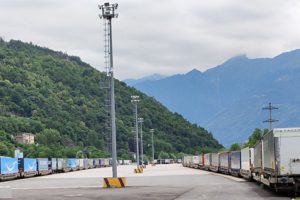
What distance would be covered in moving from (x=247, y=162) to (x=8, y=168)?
30.3 meters

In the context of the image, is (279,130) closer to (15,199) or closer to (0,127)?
(15,199)

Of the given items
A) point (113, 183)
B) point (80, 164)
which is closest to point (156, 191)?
point (113, 183)

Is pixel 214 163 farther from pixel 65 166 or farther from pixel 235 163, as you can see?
pixel 65 166

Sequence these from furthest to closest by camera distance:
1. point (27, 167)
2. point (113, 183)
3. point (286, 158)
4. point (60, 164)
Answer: point (60, 164)
point (27, 167)
point (113, 183)
point (286, 158)

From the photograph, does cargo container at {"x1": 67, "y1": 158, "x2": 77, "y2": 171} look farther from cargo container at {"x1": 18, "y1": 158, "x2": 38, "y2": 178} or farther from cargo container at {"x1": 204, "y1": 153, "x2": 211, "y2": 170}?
cargo container at {"x1": 204, "y1": 153, "x2": 211, "y2": 170}

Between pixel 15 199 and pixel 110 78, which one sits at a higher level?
pixel 110 78

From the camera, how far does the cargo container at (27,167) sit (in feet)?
247

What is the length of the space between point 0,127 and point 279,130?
576ft

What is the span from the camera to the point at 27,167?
78.4 m

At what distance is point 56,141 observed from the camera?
198500 millimetres

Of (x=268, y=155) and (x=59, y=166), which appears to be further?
(x=59, y=166)

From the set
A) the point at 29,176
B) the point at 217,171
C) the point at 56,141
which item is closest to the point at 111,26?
the point at 217,171

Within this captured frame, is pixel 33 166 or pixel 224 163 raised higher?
pixel 224 163

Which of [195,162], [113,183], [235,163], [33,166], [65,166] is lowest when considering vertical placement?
[65,166]
